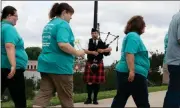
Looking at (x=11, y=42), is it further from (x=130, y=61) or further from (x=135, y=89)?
(x=135, y=89)

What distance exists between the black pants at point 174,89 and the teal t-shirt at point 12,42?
1.83 meters

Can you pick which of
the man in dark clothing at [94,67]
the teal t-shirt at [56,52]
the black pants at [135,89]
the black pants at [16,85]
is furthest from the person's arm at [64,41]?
the man in dark clothing at [94,67]

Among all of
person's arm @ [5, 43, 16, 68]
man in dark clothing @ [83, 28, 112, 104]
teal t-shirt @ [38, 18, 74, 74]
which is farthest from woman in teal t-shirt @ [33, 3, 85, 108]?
man in dark clothing @ [83, 28, 112, 104]

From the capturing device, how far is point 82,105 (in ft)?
29.2

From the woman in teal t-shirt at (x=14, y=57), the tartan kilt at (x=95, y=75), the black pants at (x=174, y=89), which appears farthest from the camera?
the tartan kilt at (x=95, y=75)

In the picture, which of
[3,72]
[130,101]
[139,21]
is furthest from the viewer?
[130,101]


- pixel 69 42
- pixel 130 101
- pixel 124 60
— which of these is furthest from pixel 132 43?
pixel 130 101

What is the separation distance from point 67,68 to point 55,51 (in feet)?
0.78

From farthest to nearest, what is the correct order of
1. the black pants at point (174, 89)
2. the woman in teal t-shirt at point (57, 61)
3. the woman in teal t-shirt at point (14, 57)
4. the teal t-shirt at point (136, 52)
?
the teal t-shirt at point (136, 52) → the woman in teal t-shirt at point (14, 57) → the black pants at point (174, 89) → the woman in teal t-shirt at point (57, 61)

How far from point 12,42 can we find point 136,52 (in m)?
1.56

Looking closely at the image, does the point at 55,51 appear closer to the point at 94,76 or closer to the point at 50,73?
the point at 50,73

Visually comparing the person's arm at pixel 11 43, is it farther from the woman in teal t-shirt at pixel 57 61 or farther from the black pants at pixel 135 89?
the black pants at pixel 135 89

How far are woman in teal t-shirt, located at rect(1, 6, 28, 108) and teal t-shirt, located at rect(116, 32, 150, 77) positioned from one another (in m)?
1.28

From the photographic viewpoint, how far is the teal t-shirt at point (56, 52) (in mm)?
5320
